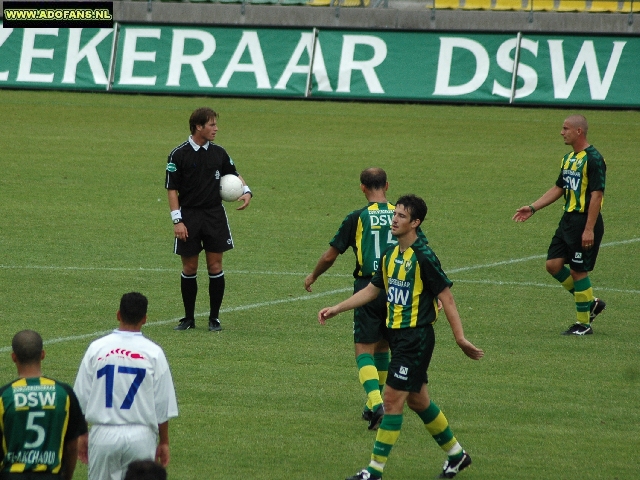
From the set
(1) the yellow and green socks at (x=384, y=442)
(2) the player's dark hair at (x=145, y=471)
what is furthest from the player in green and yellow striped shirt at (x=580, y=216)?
(2) the player's dark hair at (x=145, y=471)

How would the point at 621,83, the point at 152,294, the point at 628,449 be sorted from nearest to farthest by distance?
the point at 628,449 < the point at 152,294 < the point at 621,83

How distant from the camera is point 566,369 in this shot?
32.7ft

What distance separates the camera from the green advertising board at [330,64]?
27.9 m

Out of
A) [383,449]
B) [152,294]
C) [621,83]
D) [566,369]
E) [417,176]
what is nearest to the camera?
[383,449]

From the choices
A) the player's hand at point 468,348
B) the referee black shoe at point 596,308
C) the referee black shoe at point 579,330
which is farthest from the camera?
the referee black shoe at point 596,308

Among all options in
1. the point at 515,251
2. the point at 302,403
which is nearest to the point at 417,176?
the point at 515,251

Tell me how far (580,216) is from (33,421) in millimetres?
7626

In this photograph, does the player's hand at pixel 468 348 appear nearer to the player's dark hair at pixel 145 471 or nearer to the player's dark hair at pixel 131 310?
the player's dark hair at pixel 131 310

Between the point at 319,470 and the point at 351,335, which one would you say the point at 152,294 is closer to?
the point at 351,335

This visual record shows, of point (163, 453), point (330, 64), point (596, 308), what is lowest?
point (163, 453)

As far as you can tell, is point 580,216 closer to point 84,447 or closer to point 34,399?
point 84,447

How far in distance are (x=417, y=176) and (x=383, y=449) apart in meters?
15.7

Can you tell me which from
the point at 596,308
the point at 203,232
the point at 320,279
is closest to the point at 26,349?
the point at 203,232

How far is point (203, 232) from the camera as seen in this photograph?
442 inches
